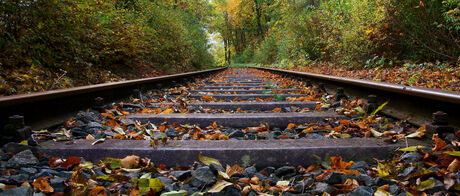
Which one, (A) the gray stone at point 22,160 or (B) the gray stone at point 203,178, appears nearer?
(B) the gray stone at point 203,178

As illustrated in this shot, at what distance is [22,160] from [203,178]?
101cm

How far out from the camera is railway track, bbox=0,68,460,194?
5.28 feet

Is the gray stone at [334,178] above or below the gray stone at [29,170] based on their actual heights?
below

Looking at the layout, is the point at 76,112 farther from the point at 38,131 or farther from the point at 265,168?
the point at 265,168

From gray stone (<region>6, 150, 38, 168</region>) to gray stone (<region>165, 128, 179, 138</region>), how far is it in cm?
86

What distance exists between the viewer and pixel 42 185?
48.6 inches

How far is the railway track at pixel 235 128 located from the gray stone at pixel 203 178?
0.77 feet

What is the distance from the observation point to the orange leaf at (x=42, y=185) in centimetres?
121

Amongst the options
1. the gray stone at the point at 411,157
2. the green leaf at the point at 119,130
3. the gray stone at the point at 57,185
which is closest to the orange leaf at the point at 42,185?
the gray stone at the point at 57,185

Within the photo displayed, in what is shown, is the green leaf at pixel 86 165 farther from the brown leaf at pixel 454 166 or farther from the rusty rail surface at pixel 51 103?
the brown leaf at pixel 454 166

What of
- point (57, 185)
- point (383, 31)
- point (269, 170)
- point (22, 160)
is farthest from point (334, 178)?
point (383, 31)

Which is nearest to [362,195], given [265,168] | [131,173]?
A: [265,168]

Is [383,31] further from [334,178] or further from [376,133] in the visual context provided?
[334,178]

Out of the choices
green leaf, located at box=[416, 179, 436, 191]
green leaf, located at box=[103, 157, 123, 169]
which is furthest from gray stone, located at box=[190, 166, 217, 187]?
green leaf, located at box=[416, 179, 436, 191]
